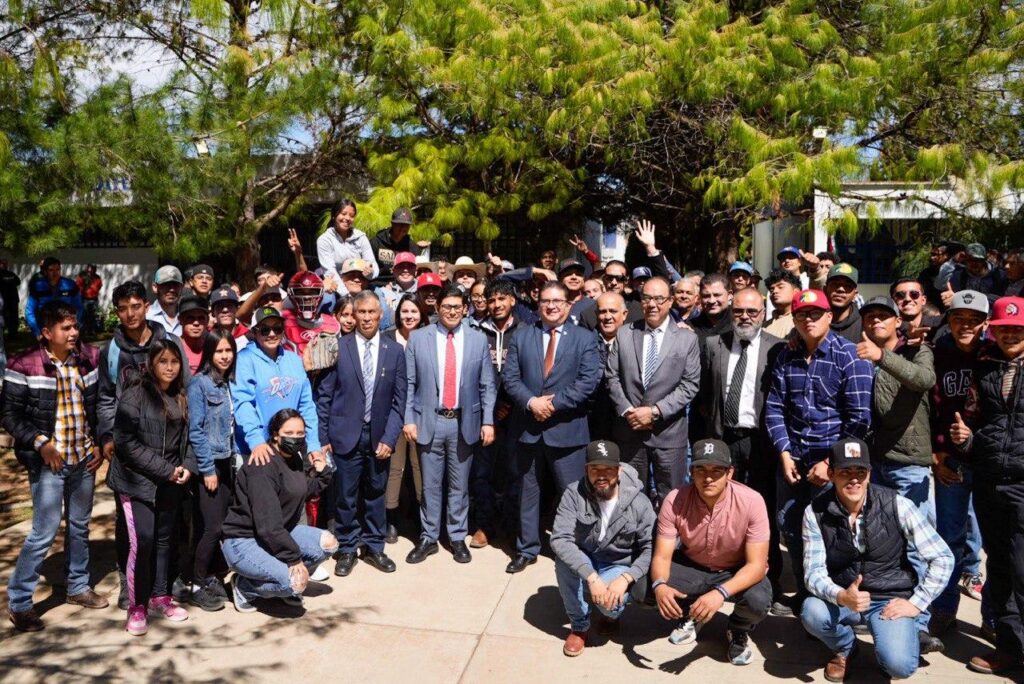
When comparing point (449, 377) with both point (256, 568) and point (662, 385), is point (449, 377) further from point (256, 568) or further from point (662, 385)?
point (256, 568)

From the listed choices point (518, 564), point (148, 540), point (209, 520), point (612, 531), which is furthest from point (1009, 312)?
point (148, 540)

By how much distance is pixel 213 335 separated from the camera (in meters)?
5.56

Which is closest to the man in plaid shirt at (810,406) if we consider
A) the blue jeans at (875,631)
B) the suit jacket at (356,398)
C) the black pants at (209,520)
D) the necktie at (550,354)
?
the blue jeans at (875,631)

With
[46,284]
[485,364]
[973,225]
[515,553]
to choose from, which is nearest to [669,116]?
[973,225]

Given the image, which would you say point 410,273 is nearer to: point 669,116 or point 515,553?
point 515,553

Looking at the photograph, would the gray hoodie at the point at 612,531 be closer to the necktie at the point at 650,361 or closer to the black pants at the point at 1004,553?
the necktie at the point at 650,361

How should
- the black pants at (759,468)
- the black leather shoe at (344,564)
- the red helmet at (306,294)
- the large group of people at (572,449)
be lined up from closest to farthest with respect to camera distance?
1. the large group of people at (572,449)
2. the black pants at (759,468)
3. the black leather shoe at (344,564)
4. the red helmet at (306,294)

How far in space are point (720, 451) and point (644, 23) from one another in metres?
6.59

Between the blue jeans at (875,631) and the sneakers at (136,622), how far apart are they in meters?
3.65

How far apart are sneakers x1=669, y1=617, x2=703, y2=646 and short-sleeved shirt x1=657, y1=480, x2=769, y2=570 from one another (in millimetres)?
326

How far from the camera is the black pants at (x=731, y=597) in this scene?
4523mm

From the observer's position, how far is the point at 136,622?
492cm

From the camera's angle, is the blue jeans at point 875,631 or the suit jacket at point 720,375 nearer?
the blue jeans at point 875,631

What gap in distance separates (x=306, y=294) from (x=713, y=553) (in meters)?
3.37
